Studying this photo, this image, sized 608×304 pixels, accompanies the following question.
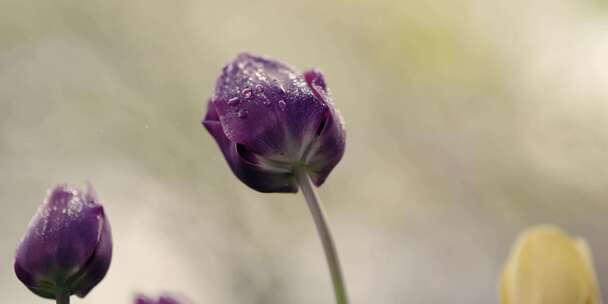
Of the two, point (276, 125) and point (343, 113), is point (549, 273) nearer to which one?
point (276, 125)

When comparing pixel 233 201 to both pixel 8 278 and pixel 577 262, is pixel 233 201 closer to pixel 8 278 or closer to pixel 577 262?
pixel 8 278

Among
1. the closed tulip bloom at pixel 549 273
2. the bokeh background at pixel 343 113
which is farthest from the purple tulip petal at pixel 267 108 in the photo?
the bokeh background at pixel 343 113

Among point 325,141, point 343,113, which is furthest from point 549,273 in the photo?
point 343,113

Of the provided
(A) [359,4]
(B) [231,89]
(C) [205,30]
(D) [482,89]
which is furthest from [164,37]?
(B) [231,89]

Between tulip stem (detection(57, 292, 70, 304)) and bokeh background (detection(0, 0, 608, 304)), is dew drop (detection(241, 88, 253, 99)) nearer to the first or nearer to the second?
tulip stem (detection(57, 292, 70, 304))

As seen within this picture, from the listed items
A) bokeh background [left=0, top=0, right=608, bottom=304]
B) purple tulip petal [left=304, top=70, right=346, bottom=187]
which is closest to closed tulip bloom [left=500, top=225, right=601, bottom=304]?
purple tulip petal [left=304, top=70, right=346, bottom=187]
